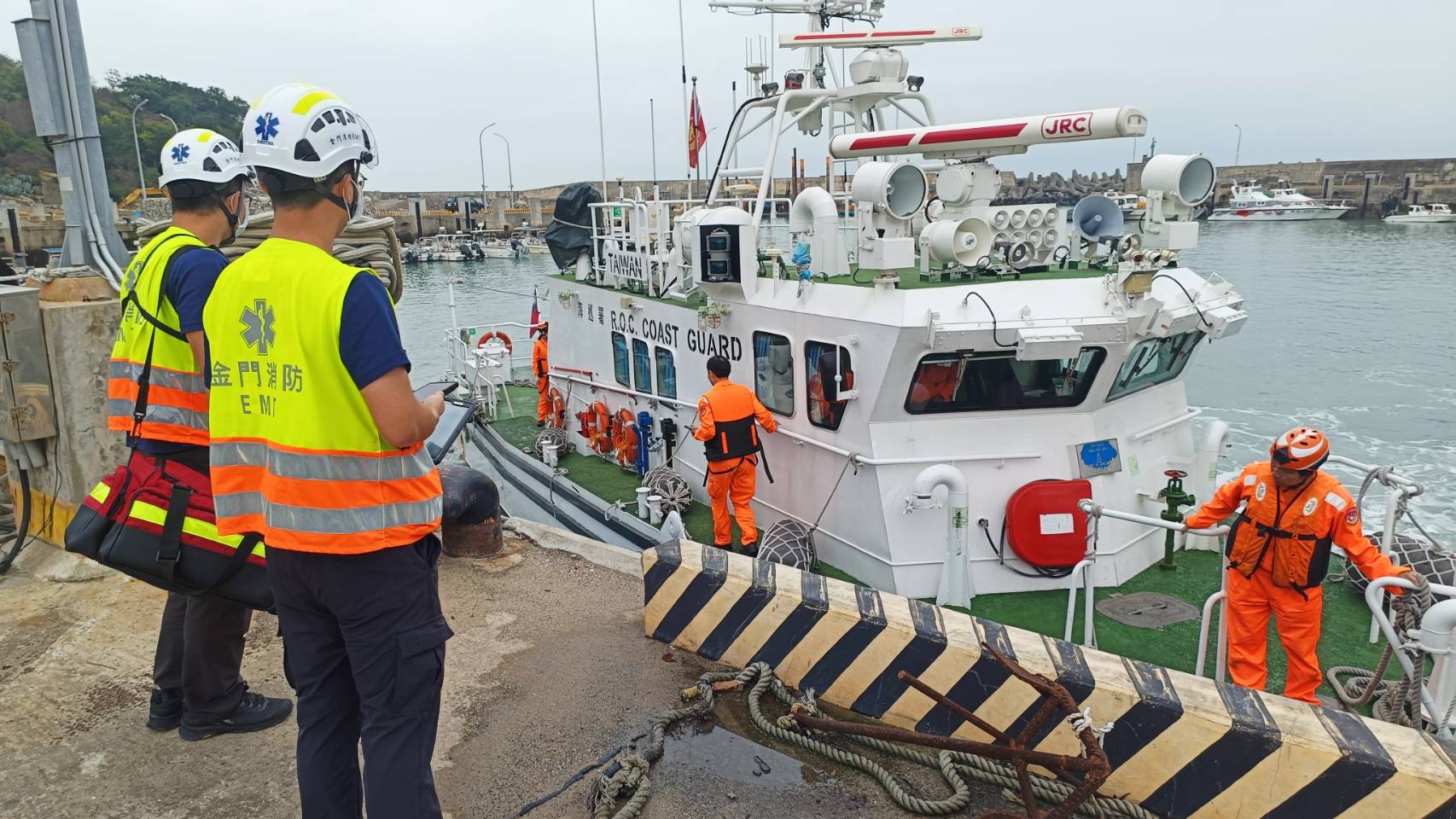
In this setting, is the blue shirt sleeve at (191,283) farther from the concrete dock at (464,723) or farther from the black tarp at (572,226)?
the black tarp at (572,226)

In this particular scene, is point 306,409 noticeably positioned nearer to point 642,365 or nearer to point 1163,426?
point 1163,426

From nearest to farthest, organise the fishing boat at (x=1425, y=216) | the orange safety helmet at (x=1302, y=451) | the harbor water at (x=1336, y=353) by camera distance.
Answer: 1. the orange safety helmet at (x=1302, y=451)
2. the harbor water at (x=1336, y=353)
3. the fishing boat at (x=1425, y=216)

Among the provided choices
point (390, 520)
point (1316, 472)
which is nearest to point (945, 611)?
point (1316, 472)

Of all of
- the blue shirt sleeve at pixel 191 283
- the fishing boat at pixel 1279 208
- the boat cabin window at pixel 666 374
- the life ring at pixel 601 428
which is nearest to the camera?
the blue shirt sleeve at pixel 191 283

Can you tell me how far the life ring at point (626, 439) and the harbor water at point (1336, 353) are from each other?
2218 mm

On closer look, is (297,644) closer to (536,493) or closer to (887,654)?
(887,654)

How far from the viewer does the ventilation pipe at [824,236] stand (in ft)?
19.1

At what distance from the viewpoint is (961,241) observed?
5.55m

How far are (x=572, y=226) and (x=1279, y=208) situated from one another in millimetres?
71705

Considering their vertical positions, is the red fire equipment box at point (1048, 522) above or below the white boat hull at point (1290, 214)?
below

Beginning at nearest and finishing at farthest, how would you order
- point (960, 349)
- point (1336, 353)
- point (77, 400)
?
point (77, 400)
point (960, 349)
point (1336, 353)

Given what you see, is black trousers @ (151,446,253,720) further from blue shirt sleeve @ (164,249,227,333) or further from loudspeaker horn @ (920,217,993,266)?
loudspeaker horn @ (920,217,993,266)

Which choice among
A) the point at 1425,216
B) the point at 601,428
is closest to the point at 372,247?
the point at 601,428

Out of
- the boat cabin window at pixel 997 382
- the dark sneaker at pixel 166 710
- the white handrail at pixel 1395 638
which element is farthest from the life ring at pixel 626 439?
the white handrail at pixel 1395 638
